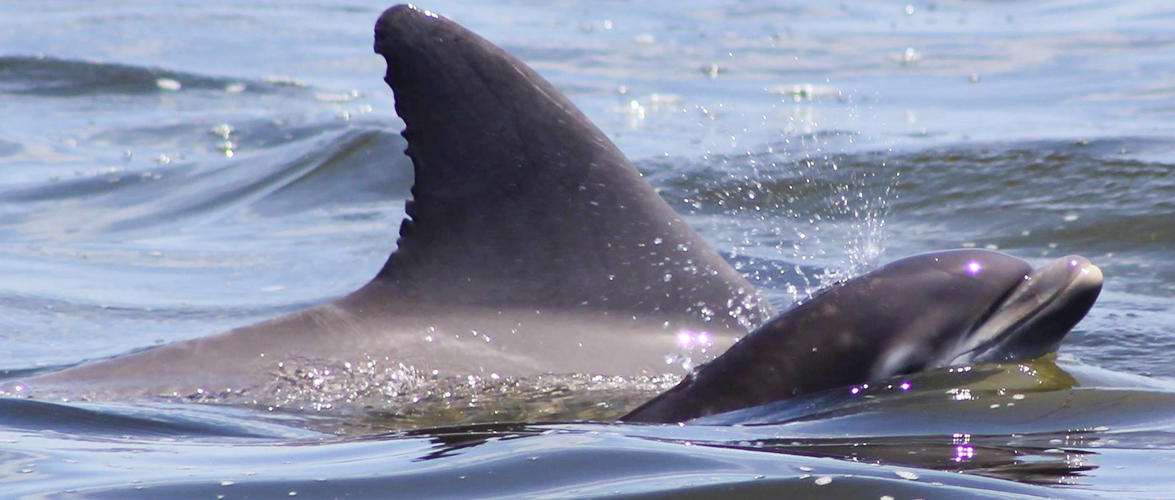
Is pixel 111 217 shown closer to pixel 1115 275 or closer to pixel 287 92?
pixel 287 92

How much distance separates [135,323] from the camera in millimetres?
7059

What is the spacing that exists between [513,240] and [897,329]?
133cm

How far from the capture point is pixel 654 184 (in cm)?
981

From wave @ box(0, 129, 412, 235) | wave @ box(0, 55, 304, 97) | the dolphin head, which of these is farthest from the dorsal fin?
wave @ box(0, 55, 304, 97)

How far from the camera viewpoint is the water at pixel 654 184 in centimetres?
366

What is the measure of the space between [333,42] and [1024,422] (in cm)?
1315

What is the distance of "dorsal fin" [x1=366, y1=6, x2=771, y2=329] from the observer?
16.8 feet

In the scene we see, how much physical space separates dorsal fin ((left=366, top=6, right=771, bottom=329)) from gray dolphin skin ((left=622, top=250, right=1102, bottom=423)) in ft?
2.87

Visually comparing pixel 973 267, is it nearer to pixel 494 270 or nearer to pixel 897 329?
pixel 897 329

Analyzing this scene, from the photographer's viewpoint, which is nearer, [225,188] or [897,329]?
[897,329]

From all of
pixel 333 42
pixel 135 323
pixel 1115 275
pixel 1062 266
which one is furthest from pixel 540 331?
pixel 333 42

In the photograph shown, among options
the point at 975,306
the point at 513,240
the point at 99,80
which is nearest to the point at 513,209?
the point at 513,240

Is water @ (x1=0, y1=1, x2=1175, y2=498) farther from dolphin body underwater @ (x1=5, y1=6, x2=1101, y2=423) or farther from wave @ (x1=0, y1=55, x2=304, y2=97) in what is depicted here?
dolphin body underwater @ (x1=5, y1=6, x2=1101, y2=423)

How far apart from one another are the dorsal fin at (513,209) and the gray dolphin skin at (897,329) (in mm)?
875
